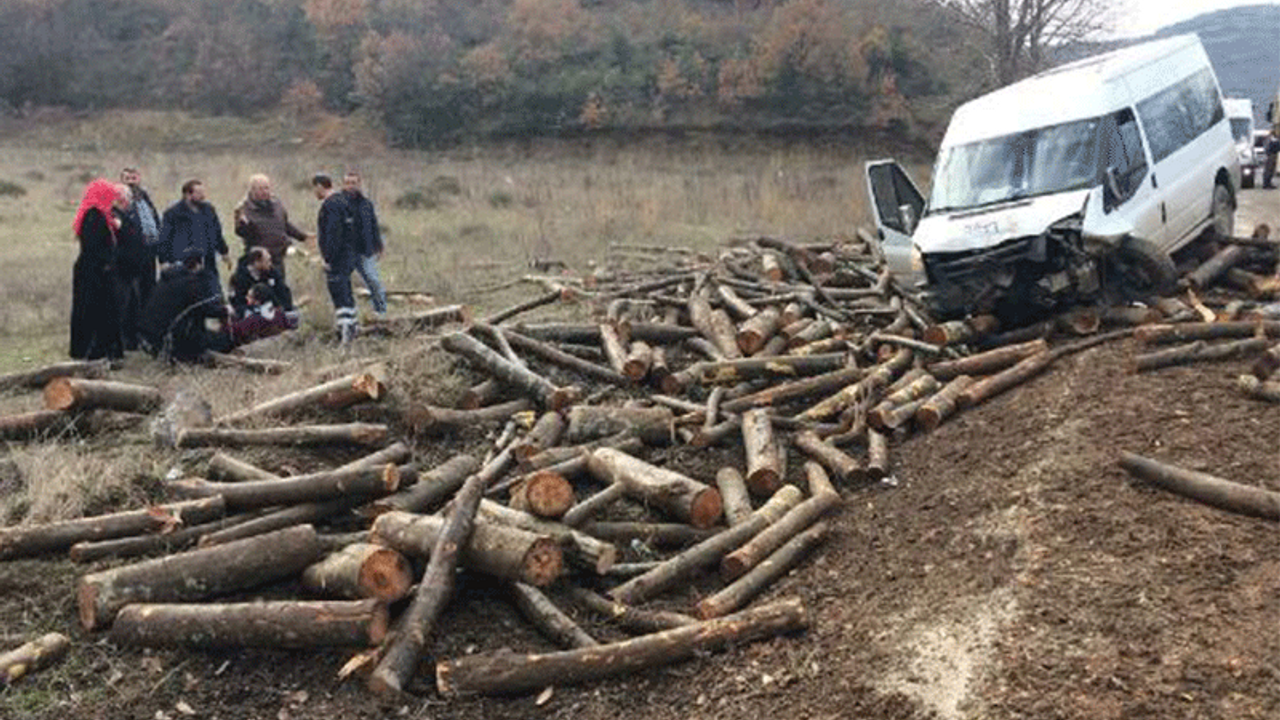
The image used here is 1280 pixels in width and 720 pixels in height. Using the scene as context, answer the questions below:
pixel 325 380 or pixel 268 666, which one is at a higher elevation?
pixel 325 380

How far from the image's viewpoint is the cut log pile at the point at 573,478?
19.8 ft

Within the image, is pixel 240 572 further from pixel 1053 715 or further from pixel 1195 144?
pixel 1195 144

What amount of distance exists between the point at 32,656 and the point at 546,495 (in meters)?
3.07

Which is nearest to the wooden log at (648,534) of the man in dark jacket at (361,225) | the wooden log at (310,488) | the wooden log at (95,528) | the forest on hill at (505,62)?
the wooden log at (310,488)

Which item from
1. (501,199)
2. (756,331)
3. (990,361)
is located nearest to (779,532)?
(990,361)

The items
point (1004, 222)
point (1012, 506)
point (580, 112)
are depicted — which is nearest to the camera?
point (1012, 506)

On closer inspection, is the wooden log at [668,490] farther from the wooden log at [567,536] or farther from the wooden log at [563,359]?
the wooden log at [563,359]

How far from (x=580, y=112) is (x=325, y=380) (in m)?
33.0

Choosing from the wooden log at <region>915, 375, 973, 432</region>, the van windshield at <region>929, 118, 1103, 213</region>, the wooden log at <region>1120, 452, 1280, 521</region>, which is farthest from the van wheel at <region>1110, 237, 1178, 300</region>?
the wooden log at <region>1120, 452, 1280, 521</region>

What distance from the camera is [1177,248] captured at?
12.0 meters

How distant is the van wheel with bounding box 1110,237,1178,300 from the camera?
34.5 feet

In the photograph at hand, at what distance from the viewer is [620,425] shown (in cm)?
881

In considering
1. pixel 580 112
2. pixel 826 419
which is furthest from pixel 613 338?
pixel 580 112

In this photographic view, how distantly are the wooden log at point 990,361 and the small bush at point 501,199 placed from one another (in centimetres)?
1822
